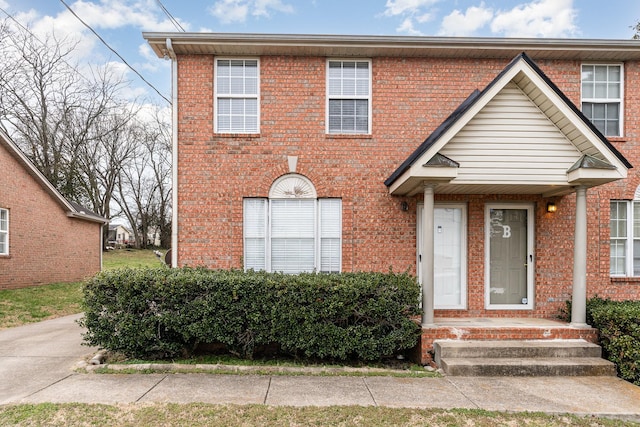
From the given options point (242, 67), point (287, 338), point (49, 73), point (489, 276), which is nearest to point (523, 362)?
point (489, 276)

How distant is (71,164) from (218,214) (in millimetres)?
24906

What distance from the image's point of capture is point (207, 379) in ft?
16.6

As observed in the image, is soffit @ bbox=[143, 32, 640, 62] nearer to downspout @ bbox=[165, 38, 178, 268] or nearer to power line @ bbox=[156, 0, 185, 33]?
downspout @ bbox=[165, 38, 178, 268]

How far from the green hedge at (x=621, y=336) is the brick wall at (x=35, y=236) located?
54.4 feet

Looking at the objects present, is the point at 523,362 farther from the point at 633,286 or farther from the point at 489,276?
the point at 633,286

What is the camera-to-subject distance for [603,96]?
757cm

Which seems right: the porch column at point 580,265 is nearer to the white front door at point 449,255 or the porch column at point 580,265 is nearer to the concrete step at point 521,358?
the concrete step at point 521,358

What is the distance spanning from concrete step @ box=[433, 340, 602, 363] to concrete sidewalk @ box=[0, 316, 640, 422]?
43 cm

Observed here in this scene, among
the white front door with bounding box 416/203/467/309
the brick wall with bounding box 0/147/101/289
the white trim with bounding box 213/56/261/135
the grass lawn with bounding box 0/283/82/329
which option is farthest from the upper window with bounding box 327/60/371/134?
the brick wall with bounding box 0/147/101/289

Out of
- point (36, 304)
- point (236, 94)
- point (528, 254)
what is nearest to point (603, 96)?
point (528, 254)

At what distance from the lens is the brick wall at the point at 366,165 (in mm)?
7281

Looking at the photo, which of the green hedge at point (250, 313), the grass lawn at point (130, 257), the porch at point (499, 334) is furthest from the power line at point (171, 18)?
the grass lawn at point (130, 257)

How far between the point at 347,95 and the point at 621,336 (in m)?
6.29

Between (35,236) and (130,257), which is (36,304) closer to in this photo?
(35,236)
